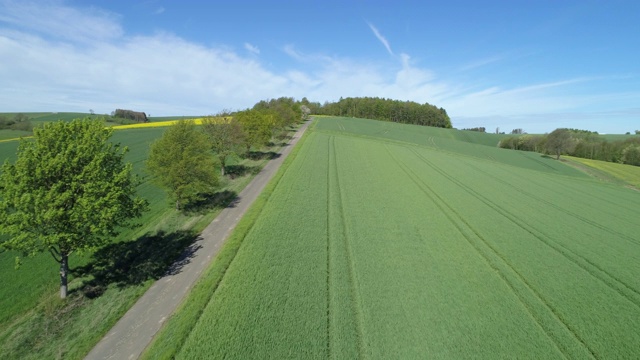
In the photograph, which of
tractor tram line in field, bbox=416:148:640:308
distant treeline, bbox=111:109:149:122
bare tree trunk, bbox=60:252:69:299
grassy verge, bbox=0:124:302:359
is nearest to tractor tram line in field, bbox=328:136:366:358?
grassy verge, bbox=0:124:302:359

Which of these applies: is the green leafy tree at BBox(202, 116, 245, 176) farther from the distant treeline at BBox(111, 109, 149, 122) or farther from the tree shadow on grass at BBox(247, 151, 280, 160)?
the distant treeline at BBox(111, 109, 149, 122)

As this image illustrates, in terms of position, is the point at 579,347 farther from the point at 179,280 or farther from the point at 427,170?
the point at 427,170

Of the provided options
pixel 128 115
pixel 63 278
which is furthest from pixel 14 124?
pixel 63 278

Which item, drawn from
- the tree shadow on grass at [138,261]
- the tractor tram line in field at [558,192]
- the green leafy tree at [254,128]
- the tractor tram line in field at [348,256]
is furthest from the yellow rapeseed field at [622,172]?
the tree shadow on grass at [138,261]

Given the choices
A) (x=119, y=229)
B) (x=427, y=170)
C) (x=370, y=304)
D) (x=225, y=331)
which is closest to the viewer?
(x=225, y=331)

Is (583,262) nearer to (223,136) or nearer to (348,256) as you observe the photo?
(348,256)

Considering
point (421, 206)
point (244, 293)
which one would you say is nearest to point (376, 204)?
point (421, 206)
